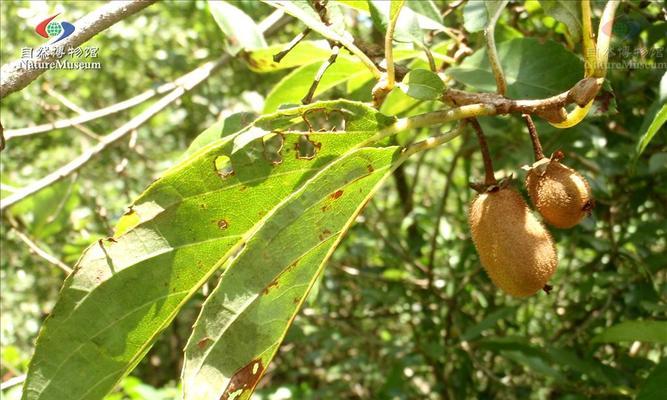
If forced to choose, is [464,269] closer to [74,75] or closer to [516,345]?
[516,345]

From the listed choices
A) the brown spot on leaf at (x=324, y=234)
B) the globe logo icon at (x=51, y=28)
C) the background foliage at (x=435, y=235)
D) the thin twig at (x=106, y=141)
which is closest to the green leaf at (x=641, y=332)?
the background foliage at (x=435, y=235)

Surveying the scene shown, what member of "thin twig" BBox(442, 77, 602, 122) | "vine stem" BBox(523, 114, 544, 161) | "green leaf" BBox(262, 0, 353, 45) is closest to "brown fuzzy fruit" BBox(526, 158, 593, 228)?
"vine stem" BBox(523, 114, 544, 161)

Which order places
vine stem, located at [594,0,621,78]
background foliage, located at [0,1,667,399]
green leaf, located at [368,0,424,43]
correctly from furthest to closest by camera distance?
background foliage, located at [0,1,667,399] → green leaf, located at [368,0,424,43] → vine stem, located at [594,0,621,78]

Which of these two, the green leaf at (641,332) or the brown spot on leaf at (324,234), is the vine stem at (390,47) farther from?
the green leaf at (641,332)

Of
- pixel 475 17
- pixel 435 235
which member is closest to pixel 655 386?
pixel 475 17

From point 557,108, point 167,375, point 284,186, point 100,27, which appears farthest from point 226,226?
point 167,375

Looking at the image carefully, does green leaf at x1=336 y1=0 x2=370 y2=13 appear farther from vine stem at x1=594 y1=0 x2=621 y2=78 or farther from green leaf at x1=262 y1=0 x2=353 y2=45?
vine stem at x1=594 y1=0 x2=621 y2=78
